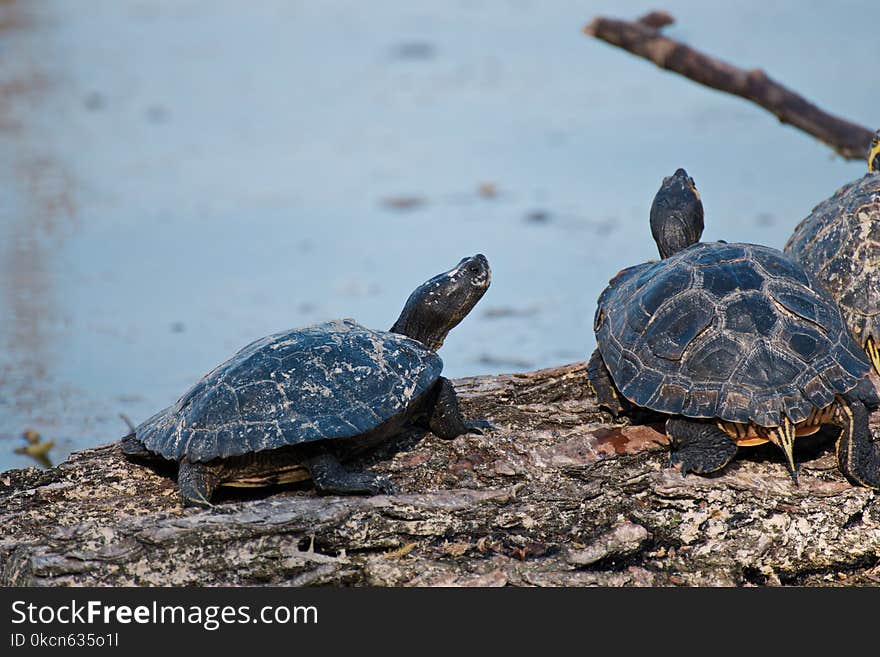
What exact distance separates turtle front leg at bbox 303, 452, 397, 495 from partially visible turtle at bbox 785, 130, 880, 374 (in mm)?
2009

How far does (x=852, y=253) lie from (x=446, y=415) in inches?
71.9

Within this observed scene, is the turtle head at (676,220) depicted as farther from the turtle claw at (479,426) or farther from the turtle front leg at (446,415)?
the turtle front leg at (446,415)

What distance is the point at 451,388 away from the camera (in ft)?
14.0

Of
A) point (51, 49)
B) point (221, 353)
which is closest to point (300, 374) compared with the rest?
point (221, 353)

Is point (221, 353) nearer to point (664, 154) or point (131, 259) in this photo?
point (131, 259)

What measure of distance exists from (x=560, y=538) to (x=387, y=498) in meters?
0.62

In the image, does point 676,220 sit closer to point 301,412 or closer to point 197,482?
point 301,412

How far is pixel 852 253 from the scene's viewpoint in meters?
4.59

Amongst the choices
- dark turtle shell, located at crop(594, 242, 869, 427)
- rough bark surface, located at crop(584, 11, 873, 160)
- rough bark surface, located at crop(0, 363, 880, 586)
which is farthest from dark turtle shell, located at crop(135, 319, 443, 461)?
rough bark surface, located at crop(584, 11, 873, 160)

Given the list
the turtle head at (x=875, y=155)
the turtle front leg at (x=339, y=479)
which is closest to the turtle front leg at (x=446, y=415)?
the turtle front leg at (x=339, y=479)

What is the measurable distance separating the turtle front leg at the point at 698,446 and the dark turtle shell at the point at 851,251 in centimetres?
89

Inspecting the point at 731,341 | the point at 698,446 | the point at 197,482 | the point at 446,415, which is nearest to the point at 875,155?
the point at 731,341

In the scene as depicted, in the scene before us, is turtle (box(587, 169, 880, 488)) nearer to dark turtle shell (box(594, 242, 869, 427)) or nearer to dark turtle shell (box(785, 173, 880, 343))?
dark turtle shell (box(594, 242, 869, 427))

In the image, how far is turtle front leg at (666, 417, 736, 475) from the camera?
3.98m
